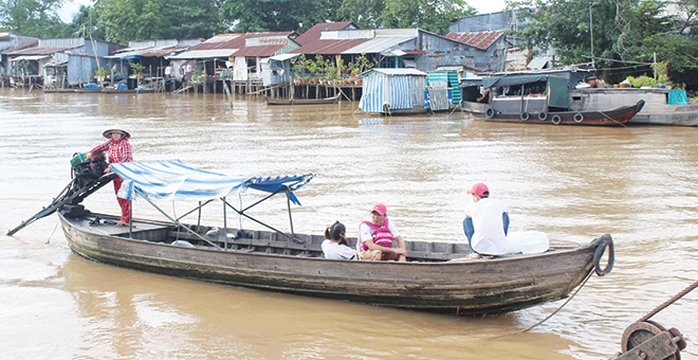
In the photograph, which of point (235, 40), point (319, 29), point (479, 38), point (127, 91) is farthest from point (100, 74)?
point (479, 38)

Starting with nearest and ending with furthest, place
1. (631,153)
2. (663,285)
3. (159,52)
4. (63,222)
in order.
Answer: (663,285), (63,222), (631,153), (159,52)

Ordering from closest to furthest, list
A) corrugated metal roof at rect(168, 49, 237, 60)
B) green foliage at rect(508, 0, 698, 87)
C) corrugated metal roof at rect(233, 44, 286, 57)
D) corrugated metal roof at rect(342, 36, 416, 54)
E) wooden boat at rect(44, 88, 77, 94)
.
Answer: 1. green foliage at rect(508, 0, 698, 87)
2. corrugated metal roof at rect(342, 36, 416, 54)
3. corrugated metal roof at rect(233, 44, 286, 57)
4. corrugated metal roof at rect(168, 49, 237, 60)
5. wooden boat at rect(44, 88, 77, 94)

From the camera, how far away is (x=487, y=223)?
5.77 meters

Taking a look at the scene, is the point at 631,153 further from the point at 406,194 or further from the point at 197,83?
the point at 197,83

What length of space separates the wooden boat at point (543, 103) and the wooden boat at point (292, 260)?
47.4ft

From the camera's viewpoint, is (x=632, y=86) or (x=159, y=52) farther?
(x=159, y=52)

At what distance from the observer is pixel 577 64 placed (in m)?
23.6

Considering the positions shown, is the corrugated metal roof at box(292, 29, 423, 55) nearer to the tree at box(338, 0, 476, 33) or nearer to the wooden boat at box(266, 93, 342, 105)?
the wooden boat at box(266, 93, 342, 105)

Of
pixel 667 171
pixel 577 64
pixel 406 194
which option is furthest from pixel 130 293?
pixel 577 64

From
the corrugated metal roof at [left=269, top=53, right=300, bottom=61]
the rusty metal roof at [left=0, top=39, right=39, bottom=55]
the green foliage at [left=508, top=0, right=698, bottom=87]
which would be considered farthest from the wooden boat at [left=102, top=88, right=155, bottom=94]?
the green foliage at [left=508, top=0, right=698, bottom=87]

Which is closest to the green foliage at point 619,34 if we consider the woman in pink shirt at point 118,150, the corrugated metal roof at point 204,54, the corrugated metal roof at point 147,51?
the woman in pink shirt at point 118,150

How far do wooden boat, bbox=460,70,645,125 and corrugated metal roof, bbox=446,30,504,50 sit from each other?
36.6ft

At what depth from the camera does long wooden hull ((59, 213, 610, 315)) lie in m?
5.61

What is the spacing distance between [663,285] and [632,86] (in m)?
15.5
